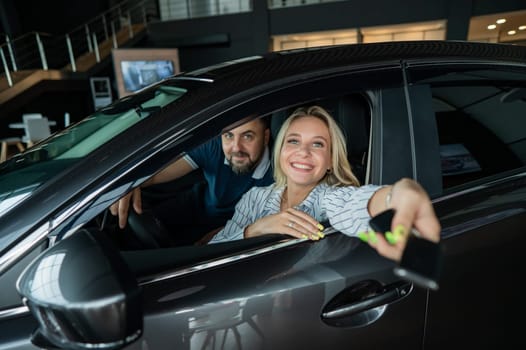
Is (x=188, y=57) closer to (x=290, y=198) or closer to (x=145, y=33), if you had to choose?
(x=145, y=33)

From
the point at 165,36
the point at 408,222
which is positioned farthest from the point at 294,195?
the point at 165,36

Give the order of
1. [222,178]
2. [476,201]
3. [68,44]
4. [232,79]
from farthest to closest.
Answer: [68,44] → [222,178] → [476,201] → [232,79]

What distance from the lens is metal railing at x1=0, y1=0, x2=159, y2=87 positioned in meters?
7.88

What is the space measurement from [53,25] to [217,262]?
38.7 ft

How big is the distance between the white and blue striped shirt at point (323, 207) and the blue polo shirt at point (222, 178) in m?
0.25

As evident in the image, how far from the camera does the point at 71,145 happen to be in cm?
104

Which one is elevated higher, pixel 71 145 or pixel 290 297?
pixel 71 145

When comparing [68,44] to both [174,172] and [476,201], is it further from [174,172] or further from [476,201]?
[476,201]

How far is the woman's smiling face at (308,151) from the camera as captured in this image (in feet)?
3.81

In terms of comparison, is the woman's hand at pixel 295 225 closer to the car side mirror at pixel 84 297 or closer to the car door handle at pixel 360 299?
the car door handle at pixel 360 299

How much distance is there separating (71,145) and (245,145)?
2.37 ft

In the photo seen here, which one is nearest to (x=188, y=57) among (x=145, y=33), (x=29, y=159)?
(x=145, y=33)

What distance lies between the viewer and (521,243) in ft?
3.43

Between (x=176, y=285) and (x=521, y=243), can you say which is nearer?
(x=176, y=285)
